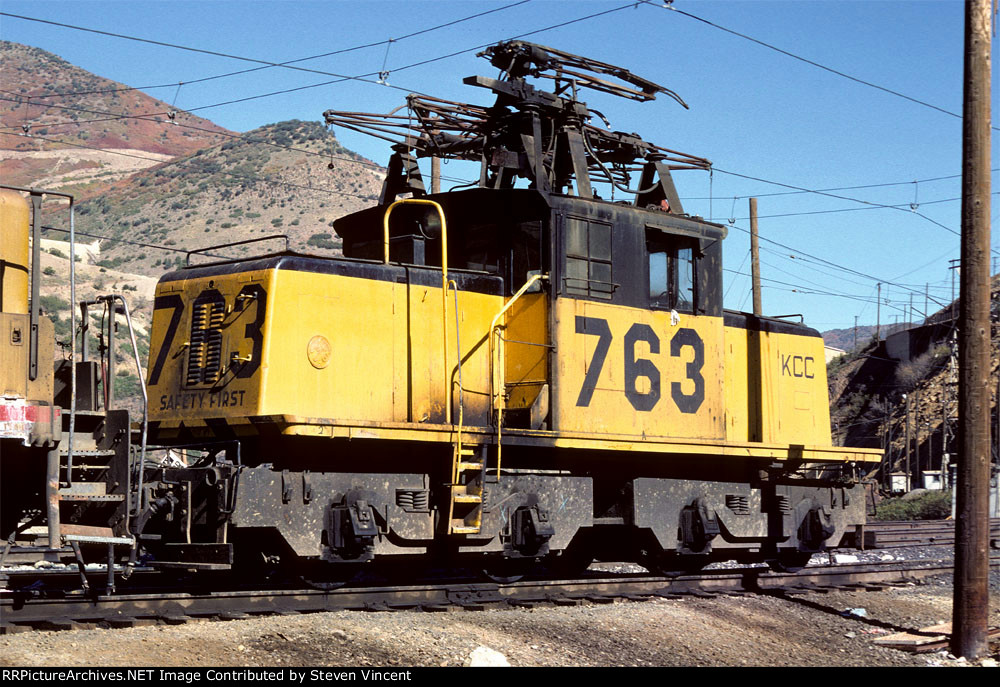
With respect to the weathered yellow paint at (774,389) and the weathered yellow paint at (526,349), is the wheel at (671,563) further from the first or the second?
the weathered yellow paint at (526,349)

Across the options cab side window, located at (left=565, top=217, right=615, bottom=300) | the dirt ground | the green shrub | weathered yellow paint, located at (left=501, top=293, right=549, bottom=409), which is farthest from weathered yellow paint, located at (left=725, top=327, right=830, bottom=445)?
the green shrub

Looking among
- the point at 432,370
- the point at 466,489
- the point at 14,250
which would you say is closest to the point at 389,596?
the point at 466,489

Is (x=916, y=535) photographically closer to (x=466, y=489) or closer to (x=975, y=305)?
(x=975, y=305)

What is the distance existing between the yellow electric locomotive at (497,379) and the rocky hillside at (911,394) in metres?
37.2

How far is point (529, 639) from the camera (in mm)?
8273

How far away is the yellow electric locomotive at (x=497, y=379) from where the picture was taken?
9.63 m

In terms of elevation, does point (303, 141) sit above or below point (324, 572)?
above

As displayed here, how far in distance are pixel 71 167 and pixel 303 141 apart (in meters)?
27.3

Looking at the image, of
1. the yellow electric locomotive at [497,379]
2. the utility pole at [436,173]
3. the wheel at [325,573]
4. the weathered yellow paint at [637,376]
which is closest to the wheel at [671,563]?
the yellow electric locomotive at [497,379]

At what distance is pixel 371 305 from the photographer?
10.2 m

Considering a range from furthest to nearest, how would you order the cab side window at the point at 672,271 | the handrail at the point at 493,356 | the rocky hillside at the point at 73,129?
1. the rocky hillside at the point at 73,129
2. the cab side window at the point at 672,271
3. the handrail at the point at 493,356

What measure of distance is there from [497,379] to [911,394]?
50139mm
